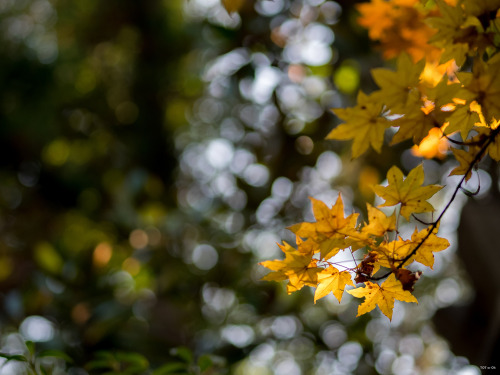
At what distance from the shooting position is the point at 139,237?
2695mm

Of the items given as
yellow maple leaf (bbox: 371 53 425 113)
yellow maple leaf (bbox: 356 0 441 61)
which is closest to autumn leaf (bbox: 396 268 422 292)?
yellow maple leaf (bbox: 371 53 425 113)

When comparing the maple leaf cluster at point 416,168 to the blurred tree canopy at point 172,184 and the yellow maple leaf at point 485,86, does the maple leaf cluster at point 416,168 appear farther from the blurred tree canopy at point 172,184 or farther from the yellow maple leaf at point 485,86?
the blurred tree canopy at point 172,184

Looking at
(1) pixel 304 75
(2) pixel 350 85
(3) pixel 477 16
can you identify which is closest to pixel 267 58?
(2) pixel 350 85

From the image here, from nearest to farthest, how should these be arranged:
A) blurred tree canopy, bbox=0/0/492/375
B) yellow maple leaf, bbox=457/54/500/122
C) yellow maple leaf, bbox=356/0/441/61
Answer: yellow maple leaf, bbox=457/54/500/122 < yellow maple leaf, bbox=356/0/441/61 < blurred tree canopy, bbox=0/0/492/375

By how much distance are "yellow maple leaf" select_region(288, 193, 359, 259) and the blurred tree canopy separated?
16.8 inches

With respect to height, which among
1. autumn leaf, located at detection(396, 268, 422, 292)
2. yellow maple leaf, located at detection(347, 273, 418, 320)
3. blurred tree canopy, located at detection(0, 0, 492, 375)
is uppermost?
autumn leaf, located at detection(396, 268, 422, 292)

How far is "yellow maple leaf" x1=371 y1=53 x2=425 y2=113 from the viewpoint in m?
0.63

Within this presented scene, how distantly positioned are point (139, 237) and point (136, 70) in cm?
122

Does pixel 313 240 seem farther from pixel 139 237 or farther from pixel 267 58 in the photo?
pixel 139 237

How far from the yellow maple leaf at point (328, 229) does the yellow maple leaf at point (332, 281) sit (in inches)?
1.7

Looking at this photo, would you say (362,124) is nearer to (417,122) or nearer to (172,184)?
(417,122)

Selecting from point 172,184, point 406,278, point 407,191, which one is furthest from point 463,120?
point 172,184

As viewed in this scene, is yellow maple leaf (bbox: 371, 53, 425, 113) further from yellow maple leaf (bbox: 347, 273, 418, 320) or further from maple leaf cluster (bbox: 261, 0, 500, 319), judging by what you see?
yellow maple leaf (bbox: 347, 273, 418, 320)

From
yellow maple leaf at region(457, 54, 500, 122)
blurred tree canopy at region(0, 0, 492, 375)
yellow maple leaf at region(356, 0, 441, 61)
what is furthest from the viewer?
blurred tree canopy at region(0, 0, 492, 375)
